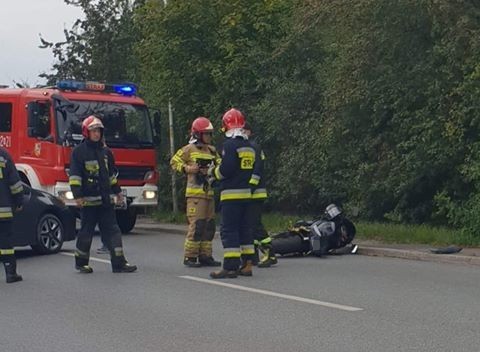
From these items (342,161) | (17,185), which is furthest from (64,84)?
(17,185)

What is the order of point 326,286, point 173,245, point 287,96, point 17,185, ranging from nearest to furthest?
1. point 326,286
2. point 17,185
3. point 173,245
4. point 287,96

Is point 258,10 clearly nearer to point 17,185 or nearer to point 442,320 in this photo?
point 17,185

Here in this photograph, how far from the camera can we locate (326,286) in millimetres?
10969

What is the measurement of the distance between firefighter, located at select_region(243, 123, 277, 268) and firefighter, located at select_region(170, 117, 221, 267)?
0.64 m

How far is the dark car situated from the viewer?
14180 mm

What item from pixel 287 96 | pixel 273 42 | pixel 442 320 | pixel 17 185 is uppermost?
pixel 273 42

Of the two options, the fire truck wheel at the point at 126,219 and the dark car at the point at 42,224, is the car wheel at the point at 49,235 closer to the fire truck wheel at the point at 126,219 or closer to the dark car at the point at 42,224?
the dark car at the point at 42,224

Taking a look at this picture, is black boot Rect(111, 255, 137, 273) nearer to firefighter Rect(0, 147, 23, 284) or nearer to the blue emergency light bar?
firefighter Rect(0, 147, 23, 284)

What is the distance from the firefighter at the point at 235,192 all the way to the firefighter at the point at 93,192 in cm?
150

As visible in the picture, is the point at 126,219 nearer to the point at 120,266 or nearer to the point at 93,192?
the point at 120,266

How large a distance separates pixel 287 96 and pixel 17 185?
8969 millimetres

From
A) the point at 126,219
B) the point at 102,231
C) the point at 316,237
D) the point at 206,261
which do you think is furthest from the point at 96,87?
the point at 206,261

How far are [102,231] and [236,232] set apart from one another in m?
1.92

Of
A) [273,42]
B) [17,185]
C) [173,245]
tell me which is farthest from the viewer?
[273,42]
